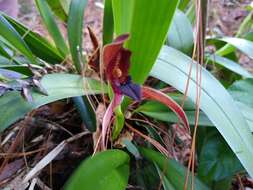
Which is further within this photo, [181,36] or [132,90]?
[181,36]

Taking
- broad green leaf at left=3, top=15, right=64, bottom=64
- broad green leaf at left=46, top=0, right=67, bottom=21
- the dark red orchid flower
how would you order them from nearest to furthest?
the dark red orchid flower, broad green leaf at left=3, top=15, right=64, bottom=64, broad green leaf at left=46, top=0, right=67, bottom=21

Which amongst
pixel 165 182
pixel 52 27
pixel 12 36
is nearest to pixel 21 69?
pixel 12 36

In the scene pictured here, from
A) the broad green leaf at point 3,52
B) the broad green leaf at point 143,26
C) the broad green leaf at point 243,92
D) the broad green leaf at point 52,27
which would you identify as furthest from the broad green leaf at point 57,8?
the broad green leaf at point 243,92

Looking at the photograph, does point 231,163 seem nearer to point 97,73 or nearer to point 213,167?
point 213,167

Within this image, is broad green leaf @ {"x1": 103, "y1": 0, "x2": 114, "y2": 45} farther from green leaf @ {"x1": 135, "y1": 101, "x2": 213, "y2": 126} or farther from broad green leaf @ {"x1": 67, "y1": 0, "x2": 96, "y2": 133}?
green leaf @ {"x1": 135, "y1": 101, "x2": 213, "y2": 126}

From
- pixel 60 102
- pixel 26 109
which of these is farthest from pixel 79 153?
pixel 26 109

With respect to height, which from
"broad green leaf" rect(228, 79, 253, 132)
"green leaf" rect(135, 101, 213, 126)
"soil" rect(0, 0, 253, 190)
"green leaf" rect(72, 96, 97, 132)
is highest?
"broad green leaf" rect(228, 79, 253, 132)

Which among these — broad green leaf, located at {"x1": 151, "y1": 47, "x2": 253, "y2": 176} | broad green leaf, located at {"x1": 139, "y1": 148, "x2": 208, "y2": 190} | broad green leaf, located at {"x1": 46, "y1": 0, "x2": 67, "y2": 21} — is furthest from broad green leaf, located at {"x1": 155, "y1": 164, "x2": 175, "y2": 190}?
broad green leaf, located at {"x1": 46, "y1": 0, "x2": 67, "y2": 21}

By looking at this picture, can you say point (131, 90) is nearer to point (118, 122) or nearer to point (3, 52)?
point (118, 122)
